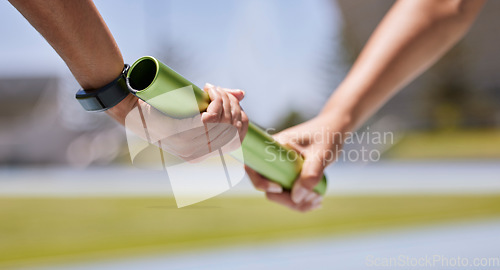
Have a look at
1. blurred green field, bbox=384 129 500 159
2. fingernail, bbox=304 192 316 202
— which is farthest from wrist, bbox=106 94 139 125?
blurred green field, bbox=384 129 500 159

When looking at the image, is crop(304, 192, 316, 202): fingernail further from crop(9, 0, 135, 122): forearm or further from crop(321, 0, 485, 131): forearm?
crop(9, 0, 135, 122): forearm

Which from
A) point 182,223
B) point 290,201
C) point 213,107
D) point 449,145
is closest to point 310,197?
point 290,201

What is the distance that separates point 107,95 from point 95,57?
70 millimetres

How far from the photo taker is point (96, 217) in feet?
16.3

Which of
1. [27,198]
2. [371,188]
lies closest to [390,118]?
[371,188]

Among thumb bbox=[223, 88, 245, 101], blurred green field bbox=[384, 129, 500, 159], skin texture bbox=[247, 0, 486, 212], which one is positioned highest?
thumb bbox=[223, 88, 245, 101]

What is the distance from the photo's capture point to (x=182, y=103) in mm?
862

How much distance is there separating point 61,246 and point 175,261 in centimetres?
120

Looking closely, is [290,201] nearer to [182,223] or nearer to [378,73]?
[378,73]

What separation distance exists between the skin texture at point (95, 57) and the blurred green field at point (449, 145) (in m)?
10.5

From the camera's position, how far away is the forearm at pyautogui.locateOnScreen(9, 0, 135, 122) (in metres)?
0.82

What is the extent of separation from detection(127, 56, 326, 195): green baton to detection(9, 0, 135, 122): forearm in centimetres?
6

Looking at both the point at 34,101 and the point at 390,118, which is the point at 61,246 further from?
the point at 34,101

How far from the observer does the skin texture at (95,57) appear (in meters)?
0.82
